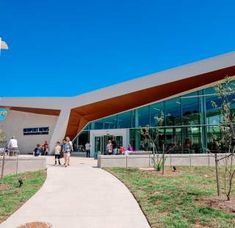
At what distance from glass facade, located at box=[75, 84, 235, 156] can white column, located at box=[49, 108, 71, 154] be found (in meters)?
6.33

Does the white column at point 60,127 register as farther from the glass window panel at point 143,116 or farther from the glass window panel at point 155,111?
the glass window panel at point 155,111

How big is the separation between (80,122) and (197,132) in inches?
543

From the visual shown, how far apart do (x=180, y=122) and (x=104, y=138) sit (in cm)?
854

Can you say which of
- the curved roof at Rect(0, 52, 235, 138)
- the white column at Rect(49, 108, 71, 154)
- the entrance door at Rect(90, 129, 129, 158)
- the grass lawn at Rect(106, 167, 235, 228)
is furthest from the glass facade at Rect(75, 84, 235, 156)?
the grass lawn at Rect(106, 167, 235, 228)

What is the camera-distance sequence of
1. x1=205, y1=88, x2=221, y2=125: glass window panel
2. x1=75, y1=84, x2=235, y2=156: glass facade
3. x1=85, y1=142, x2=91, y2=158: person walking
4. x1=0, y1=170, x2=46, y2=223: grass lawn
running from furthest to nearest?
1. x1=85, y1=142, x2=91, y2=158: person walking
2. x1=75, y1=84, x2=235, y2=156: glass facade
3. x1=205, y1=88, x2=221, y2=125: glass window panel
4. x1=0, y1=170, x2=46, y2=223: grass lawn

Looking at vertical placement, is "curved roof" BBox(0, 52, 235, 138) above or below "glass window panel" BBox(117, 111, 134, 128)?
above

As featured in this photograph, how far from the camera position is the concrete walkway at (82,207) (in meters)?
6.82

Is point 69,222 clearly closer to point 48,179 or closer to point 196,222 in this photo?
point 196,222

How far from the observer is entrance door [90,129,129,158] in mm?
31669

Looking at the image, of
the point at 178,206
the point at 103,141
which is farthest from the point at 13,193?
the point at 103,141

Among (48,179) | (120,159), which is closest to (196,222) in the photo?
(48,179)

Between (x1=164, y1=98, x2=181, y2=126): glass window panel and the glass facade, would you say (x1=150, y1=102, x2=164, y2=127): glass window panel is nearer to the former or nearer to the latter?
the glass facade

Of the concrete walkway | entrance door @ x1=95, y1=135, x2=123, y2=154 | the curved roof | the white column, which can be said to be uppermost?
the curved roof

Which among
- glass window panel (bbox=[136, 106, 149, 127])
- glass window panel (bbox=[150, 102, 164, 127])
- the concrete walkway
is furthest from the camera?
glass window panel (bbox=[136, 106, 149, 127])
